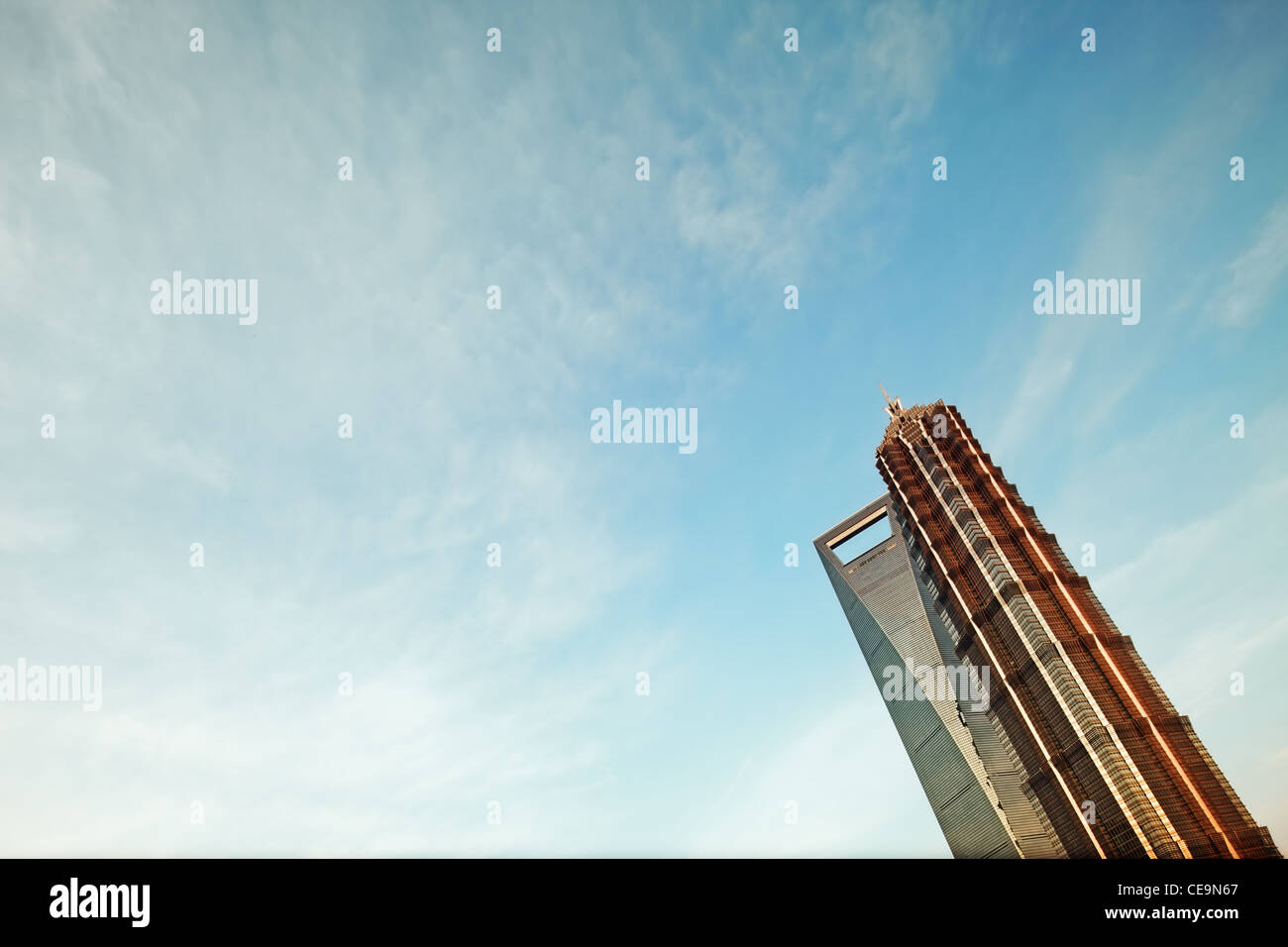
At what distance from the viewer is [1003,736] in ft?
541
